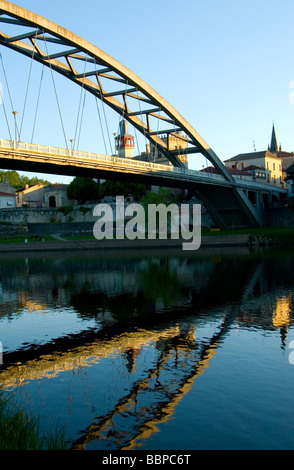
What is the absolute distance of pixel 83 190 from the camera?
4653 inches

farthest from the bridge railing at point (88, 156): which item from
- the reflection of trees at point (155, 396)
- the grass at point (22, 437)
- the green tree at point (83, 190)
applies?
the green tree at point (83, 190)

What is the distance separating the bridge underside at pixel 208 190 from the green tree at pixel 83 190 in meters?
42.8

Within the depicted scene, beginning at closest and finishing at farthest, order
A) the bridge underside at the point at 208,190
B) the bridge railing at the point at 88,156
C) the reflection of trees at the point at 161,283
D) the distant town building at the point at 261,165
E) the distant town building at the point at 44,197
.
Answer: the reflection of trees at the point at 161,283, the bridge railing at the point at 88,156, the bridge underside at the point at 208,190, the distant town building at the point at 261,165, the distant town building at the point at 44,197

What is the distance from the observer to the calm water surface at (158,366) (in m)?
9.50

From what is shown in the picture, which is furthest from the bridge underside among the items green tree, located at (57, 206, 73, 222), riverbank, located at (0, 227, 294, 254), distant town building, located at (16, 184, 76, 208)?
distant town building, located at (16, 184, 76, 208)

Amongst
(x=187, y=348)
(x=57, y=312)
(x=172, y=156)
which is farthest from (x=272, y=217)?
(x=187, y=348)

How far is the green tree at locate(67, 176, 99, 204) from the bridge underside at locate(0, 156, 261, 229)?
4276 cm

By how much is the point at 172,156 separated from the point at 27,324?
53.4 meters

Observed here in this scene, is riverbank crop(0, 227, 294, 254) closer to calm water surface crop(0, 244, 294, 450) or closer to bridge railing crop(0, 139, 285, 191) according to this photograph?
bridge railing crop(0, 139, 285, 191)

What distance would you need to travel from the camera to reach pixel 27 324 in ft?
66.6

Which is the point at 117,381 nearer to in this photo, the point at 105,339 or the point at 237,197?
the point at 105,339

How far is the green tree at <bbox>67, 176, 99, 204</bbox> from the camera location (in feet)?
387

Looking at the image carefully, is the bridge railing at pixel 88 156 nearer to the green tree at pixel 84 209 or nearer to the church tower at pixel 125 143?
the green tree at pixel 84 209

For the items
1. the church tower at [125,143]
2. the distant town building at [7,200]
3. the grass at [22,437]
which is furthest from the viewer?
the church tower at [125,143]
